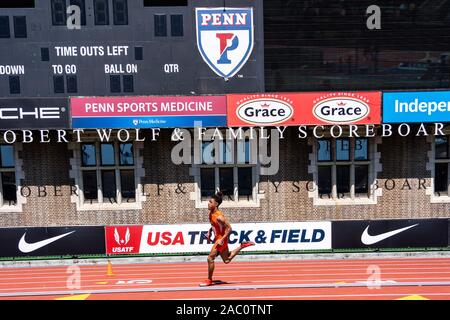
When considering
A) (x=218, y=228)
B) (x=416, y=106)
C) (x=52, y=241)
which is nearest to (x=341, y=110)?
(x=416, y=106)

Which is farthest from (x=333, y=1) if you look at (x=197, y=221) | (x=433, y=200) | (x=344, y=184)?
(x=197, y=221)

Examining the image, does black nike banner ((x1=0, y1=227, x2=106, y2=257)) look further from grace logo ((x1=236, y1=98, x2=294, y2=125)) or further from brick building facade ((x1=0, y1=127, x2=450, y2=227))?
grace logo ((x1=236, y1=98, x2=294, y2=125))

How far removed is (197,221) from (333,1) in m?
8.41

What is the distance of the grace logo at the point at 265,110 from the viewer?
12.0 metres

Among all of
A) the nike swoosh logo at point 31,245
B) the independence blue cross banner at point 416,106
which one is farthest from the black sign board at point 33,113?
the independence blue cross banner at point 416,106

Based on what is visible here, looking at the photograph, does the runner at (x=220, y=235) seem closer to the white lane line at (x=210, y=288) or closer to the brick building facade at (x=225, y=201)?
the white lane line at (x=210, y=288)

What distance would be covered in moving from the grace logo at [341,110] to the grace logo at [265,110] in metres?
0.92

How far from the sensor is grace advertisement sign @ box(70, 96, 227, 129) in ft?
38.9

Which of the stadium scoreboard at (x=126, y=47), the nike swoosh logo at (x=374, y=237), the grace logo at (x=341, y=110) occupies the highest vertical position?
the stadium scoreboard at (x=126, y=47)

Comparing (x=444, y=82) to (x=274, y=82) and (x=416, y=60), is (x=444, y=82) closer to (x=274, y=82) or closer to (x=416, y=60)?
(x=416, y=60)

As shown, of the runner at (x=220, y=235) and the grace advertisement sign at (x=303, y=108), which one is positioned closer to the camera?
the runner at (x=220, y=235)

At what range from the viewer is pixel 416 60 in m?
12.5

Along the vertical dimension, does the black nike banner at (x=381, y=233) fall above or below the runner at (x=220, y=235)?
below

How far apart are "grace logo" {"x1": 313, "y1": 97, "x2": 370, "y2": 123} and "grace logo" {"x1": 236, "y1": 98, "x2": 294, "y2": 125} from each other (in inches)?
36.2
